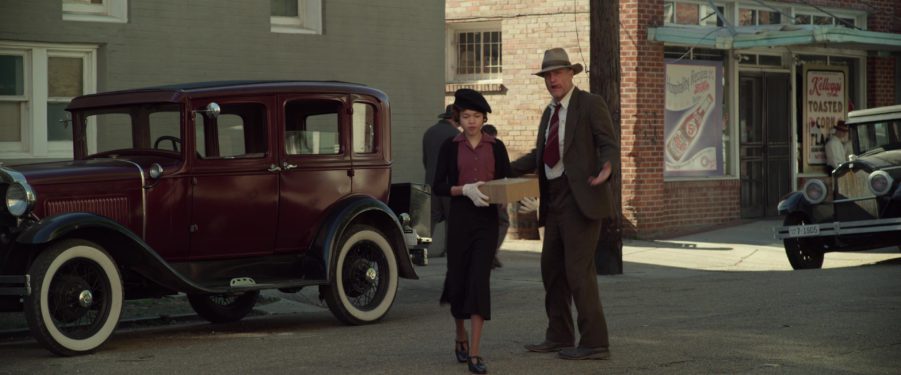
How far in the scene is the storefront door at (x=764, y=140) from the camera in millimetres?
22797

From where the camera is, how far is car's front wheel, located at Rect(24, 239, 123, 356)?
8523 mm

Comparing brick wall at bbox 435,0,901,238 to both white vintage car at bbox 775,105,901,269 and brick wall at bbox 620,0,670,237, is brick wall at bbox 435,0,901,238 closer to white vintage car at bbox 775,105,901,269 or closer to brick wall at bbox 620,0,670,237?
brick wall at bbox 620,0,670,237

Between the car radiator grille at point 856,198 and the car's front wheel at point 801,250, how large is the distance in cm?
47

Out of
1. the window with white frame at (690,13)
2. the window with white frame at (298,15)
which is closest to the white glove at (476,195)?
the window with white frame at (298,15)

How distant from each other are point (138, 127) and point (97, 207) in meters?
1.17

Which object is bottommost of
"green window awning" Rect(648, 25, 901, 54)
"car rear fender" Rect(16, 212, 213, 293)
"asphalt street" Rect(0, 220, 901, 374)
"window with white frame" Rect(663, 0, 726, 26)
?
"asphalt street" Rect(0, 220, 901, 374)

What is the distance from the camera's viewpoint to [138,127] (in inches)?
404

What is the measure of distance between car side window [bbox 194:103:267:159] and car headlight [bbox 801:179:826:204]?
26.0 ft

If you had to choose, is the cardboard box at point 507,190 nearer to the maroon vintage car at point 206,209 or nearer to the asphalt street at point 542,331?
the asphalt street at point 542,331

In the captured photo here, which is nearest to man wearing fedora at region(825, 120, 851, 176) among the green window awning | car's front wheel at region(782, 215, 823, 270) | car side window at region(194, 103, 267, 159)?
the green window awning

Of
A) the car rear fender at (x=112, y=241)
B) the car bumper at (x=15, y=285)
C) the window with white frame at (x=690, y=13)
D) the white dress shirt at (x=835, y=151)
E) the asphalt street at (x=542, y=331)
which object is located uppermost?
the window with white frame at (x=690, y=13)

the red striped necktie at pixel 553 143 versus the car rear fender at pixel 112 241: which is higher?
the red striped necktie at pixel 553 143

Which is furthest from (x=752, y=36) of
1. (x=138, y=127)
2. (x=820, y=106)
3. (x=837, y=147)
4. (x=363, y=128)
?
(x=138, y=127)

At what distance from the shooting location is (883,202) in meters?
15.6
